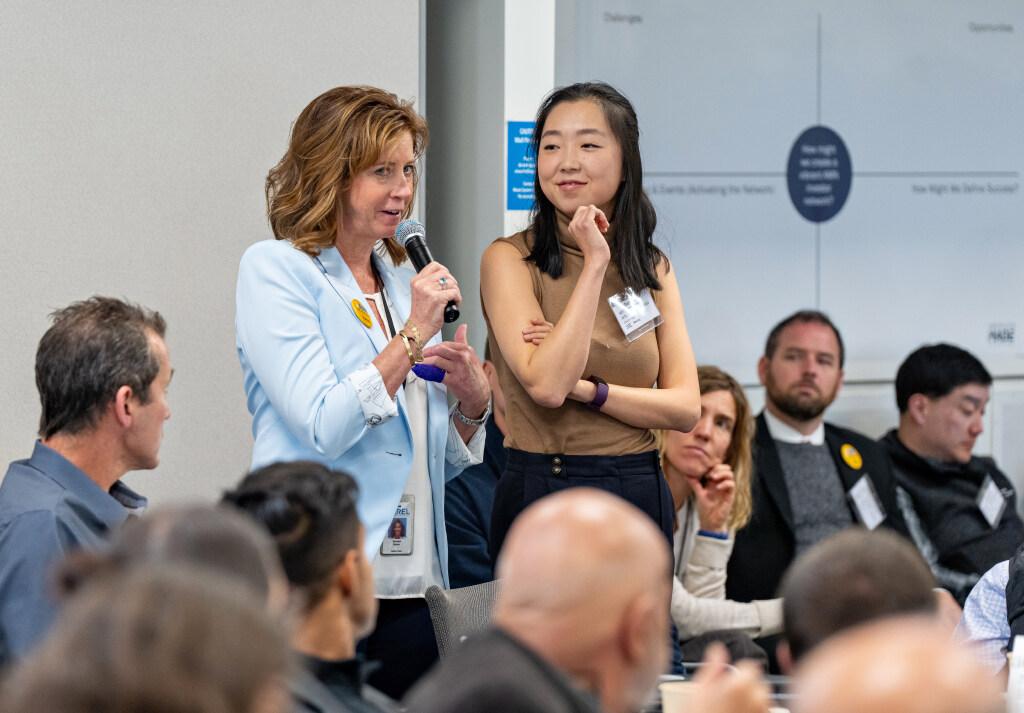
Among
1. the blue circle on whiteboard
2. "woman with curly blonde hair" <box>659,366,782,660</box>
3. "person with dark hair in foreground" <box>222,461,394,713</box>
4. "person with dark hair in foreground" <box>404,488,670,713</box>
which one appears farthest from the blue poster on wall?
"person with dark hair in foreground" <box>404,488,670,713</box>

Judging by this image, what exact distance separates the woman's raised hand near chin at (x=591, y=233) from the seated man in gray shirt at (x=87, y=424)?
0.92 metres

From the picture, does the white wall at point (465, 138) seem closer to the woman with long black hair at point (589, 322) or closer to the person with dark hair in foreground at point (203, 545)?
the woman with long black hair at point (589, 322)

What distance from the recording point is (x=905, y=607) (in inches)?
66.6

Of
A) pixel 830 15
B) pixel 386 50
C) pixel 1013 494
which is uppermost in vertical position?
pixel 830 15

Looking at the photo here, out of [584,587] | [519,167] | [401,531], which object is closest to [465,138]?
[519,167]

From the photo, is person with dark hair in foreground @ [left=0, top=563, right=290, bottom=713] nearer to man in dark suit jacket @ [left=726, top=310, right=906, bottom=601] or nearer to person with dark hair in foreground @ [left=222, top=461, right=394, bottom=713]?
person with dark hair in foreground @ [left=222, top=461, right=394, bottom=713]

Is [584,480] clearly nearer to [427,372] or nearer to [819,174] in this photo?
[427,372]

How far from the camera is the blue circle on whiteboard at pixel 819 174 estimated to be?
5730 millimetres

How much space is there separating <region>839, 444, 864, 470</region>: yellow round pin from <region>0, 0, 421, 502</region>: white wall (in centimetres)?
212

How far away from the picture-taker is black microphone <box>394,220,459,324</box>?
117 inches

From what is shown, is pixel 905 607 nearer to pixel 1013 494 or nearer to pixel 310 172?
pixel 310 172

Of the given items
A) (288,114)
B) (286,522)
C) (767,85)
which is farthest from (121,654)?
(767,85)

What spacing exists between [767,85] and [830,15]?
0.41 m

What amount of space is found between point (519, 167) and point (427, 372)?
4.59 ft
